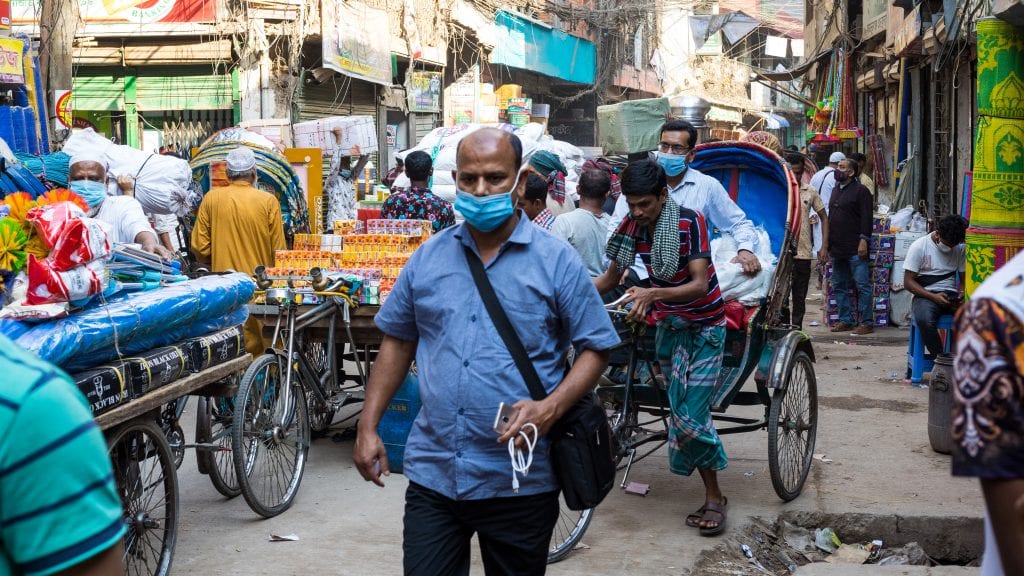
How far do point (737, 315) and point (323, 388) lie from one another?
2.52 meters

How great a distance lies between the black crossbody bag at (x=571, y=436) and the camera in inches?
126

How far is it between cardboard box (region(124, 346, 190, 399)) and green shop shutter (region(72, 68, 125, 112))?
13.9 meters

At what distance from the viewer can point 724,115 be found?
42.8 m

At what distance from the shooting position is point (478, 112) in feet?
82.0

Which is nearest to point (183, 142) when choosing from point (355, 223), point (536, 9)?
point (355, 223)

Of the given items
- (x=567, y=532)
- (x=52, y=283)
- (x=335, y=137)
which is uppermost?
(x=335, y=137)

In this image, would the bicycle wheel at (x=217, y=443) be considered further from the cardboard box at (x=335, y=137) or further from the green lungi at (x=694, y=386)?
the cardboard box at (x=335, y=137)

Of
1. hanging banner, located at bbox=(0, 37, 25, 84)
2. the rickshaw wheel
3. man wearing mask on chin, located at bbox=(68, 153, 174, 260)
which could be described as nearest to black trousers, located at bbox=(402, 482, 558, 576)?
the rickshaw wheel

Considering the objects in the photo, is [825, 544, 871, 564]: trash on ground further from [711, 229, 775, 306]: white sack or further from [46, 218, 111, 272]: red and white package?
[46, 218, 111, 272]: red and white package

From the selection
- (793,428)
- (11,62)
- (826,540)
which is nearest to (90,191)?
(793,428)

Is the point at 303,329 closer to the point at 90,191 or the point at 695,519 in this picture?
the point at 90,191

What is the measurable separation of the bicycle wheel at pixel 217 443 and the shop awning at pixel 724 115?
3575 cm

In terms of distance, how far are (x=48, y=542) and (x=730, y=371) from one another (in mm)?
5126

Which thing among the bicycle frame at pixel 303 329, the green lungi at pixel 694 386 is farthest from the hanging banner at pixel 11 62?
the green lungi at pixel 694 386
